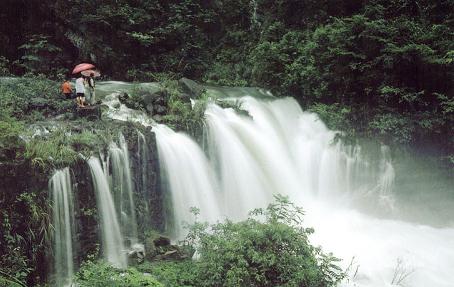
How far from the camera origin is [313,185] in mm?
13836

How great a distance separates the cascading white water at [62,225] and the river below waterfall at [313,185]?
2.64 meters

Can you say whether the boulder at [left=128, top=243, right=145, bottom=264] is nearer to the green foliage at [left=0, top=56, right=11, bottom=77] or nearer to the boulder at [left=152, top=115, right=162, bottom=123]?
the boulder at [left=152, top=115, right=162, bottom=123]

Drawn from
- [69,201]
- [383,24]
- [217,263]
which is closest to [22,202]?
[69,201]

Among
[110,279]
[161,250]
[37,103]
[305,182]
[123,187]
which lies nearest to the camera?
[110,279]

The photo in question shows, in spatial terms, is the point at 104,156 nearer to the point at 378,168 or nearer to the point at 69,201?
the point at 69,201

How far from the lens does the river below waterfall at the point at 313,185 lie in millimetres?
10289

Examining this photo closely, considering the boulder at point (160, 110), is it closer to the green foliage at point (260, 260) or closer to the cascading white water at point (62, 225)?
the cascading white water at point (62, 225)

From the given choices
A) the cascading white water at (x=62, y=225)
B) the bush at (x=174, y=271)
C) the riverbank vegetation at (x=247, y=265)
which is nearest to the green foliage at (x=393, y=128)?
the riverbank vegetation at (x=247, y=265)

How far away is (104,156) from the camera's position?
8930 millimetres

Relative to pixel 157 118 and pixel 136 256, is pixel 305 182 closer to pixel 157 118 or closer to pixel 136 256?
pixel 157 118

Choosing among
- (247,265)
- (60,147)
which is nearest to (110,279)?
(247,265)

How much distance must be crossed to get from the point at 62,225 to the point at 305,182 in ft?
26.4

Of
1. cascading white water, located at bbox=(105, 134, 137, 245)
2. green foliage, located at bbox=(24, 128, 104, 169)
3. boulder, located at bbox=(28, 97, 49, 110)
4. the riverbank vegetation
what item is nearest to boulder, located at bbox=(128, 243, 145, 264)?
cascading white water, located at bbox=(105, 134, 137, 245)

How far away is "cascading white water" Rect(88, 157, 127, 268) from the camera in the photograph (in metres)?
8.60
